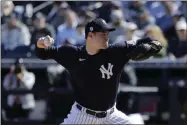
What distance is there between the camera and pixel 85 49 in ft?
15.8

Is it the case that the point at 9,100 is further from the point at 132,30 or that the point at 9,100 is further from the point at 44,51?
the point at 44,51

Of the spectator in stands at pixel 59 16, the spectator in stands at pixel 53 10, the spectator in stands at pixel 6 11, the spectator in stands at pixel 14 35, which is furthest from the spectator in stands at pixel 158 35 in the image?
the spectator in stands at pixel 6 11

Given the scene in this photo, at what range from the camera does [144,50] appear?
4.39m

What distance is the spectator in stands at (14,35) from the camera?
8.61 meters

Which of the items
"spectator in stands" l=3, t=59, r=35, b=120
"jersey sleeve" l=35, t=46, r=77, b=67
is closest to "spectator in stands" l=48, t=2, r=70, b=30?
"spectator in stands" l=3, t=59, r=35, b=120

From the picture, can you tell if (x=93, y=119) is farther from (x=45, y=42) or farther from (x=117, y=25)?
(x=117, y=25)

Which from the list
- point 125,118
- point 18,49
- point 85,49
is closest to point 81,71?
point 85,49

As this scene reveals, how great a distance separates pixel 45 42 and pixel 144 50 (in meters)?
0.92

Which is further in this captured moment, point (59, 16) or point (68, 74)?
point (59, 16)

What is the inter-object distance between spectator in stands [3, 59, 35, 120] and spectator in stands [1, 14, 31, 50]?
51cm

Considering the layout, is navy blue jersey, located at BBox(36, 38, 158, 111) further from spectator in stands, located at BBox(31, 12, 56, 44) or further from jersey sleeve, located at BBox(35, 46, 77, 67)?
spectator in stands, located at BBox(31, 12, 56, 44)

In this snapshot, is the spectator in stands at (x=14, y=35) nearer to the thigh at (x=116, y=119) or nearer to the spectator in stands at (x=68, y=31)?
the spectator in stands at (x=68, y=31)

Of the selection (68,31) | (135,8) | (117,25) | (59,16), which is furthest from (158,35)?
(59,16)

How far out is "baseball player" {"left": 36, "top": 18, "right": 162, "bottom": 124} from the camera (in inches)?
184
